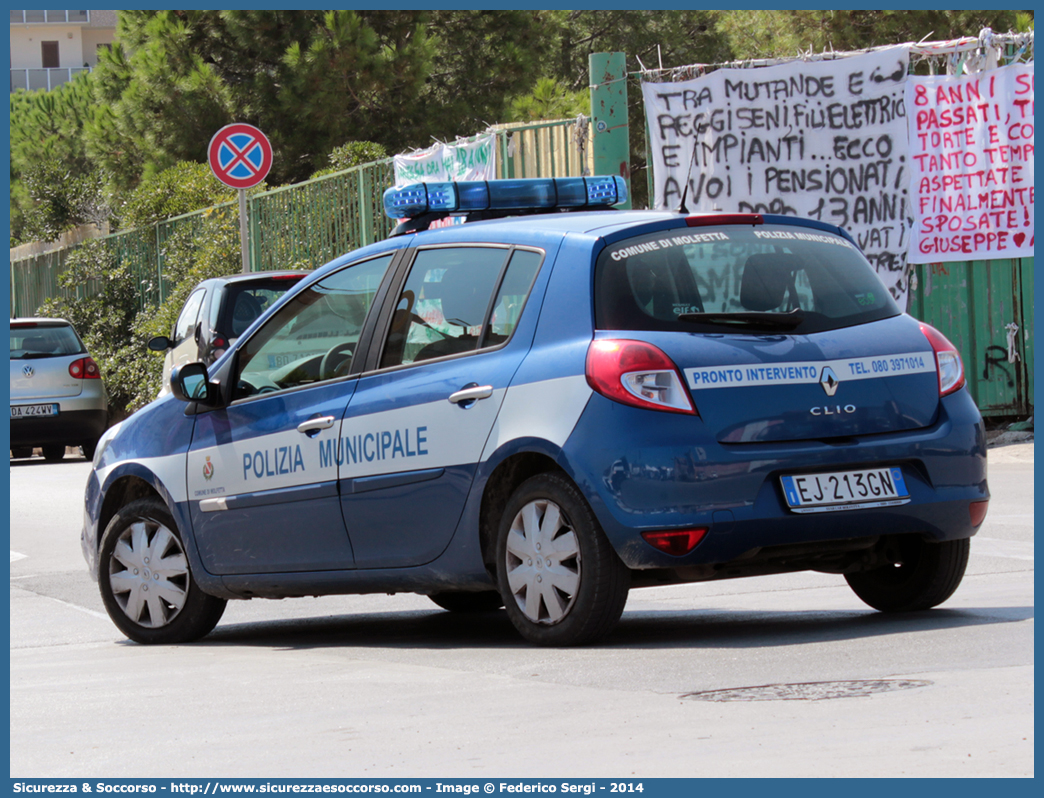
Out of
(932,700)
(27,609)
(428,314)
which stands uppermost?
(428,314)

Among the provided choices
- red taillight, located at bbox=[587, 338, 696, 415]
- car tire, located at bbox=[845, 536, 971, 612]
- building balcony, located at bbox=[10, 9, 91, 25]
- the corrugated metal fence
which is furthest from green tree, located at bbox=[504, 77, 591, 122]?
building balcony, located at bbox=[10, 9, 91, 25]

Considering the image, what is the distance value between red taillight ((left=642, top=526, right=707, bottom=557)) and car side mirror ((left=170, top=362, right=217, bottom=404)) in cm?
235

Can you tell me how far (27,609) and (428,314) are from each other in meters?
3.44

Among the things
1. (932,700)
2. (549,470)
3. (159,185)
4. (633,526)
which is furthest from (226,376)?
(159,185)

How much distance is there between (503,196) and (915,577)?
231 centimetres

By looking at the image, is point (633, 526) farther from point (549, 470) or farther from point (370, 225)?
point (370, 225)

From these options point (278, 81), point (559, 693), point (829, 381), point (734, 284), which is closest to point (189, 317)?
point (734, 284)

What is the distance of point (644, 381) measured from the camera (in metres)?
5.66

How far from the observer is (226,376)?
7180 mm

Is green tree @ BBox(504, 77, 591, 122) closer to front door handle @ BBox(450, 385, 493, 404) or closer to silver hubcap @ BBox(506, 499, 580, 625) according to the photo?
front door handle @ BBox(450, 385, 493, 404)

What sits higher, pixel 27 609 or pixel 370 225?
pixel 370 225
